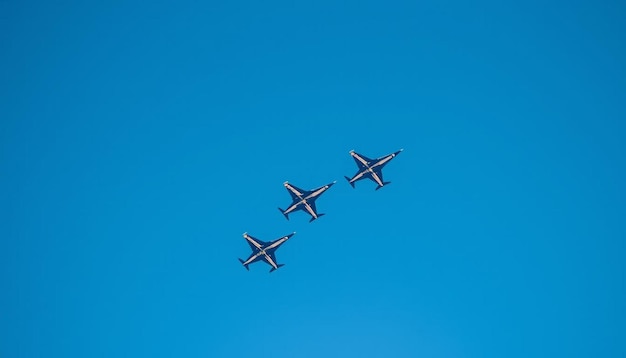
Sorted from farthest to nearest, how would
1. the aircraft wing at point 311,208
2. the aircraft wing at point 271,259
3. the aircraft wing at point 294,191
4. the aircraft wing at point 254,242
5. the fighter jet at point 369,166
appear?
the aircraft wing at point 271,259
the aircraft wing at point 254,242
the aircraft wing at point 311,208
the fighter jet at point 369,166
the aircraft wing at point 294,191

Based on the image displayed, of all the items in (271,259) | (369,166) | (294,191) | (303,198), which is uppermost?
(294,191)

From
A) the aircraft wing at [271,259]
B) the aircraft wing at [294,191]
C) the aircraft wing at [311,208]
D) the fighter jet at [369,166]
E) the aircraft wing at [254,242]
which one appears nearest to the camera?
the aircraft wing at [294,191]

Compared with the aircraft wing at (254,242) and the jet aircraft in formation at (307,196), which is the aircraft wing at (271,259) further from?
the aircraft wing at (254,242)

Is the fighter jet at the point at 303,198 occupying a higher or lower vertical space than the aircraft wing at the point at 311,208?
higher

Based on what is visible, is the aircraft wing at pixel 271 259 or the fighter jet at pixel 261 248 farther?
the aircraft wing at pixel 271 259

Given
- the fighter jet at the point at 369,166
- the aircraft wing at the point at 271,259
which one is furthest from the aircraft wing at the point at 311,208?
the aircraft wing at the point at 271,259

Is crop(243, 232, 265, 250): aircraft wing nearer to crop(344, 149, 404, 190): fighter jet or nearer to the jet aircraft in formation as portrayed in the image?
the jet aircraft in formation

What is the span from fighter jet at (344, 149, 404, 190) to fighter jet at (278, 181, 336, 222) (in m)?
4.62

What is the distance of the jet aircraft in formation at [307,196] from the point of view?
8762cm

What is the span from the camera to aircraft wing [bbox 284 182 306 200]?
8688 cm

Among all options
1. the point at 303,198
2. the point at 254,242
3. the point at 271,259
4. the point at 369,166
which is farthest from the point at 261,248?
the point at 369,166

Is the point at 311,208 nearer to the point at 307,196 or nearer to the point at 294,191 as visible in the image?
the point at 307,196

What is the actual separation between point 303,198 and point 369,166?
39.4 ft

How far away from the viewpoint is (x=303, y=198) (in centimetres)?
8775
